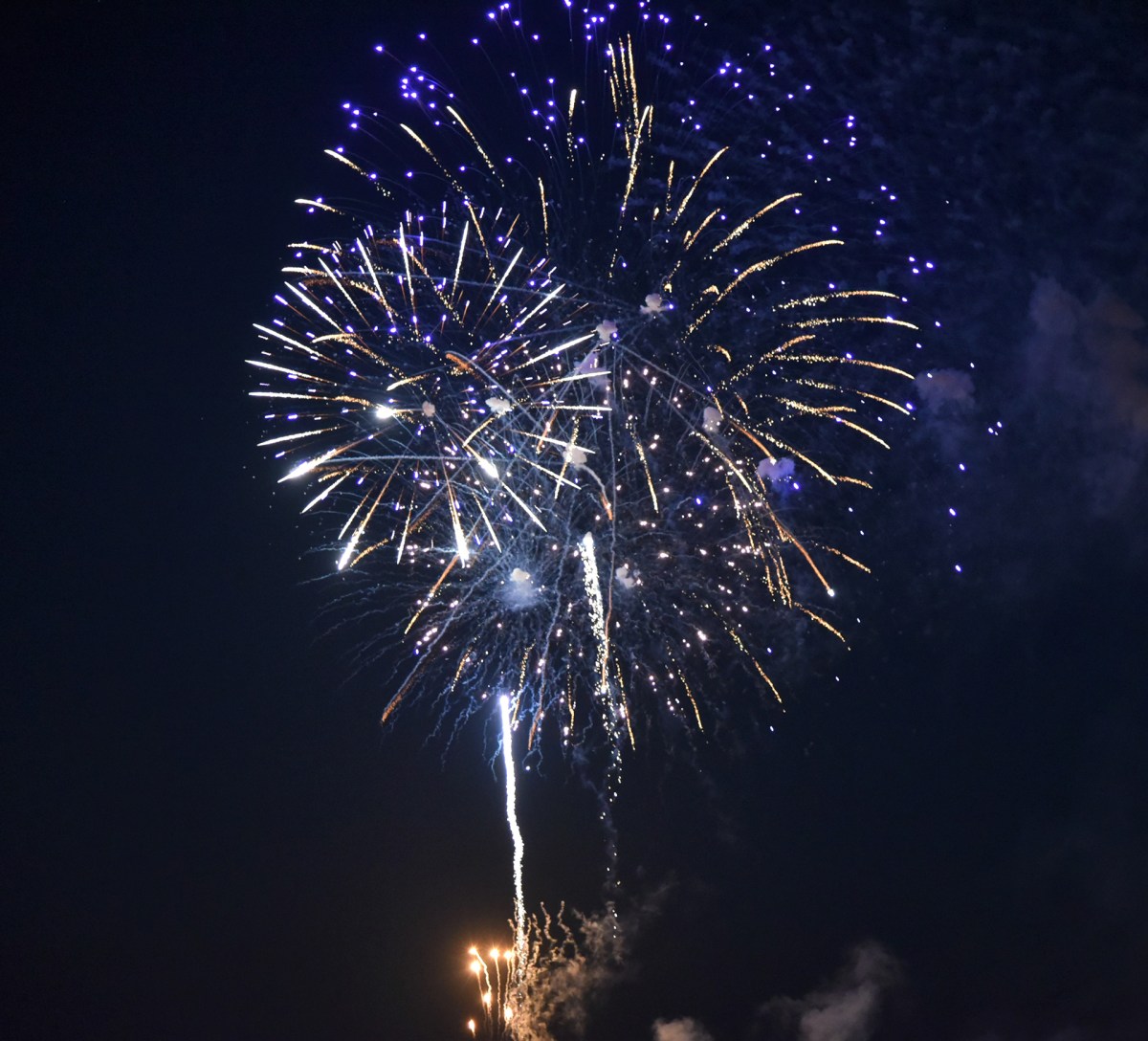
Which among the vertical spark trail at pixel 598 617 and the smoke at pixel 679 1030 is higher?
the vertical spark trail at pixel 598 617

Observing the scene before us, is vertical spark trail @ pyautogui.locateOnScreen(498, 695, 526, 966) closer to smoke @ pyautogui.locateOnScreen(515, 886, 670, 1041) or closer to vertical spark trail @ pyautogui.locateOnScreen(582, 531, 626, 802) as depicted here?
smoke @ pyautogui.locateOnScreen(515, 886, 670, 1041)

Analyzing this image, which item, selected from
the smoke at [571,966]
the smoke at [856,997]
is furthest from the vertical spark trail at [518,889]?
the smoke at [856,997]

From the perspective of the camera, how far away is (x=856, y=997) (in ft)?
51.9

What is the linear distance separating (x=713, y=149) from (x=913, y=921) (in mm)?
13439

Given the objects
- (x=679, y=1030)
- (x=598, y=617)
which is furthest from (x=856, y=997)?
(x=598, y=617)

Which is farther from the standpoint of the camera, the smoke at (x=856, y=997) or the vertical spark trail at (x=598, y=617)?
the smoke at (x=856, y=997)

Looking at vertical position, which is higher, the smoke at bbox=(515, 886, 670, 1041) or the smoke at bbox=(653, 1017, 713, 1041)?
the smoke at bbox=(515, 886, 670, 1041)

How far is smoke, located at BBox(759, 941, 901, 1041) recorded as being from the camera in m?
15.8

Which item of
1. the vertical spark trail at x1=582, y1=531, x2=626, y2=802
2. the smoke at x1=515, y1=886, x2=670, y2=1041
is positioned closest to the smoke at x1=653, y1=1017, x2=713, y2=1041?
the smoke at x1=515, y1=886, x2=670, y2=1041

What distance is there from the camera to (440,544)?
9805 millimetres

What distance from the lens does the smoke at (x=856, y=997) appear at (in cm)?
1581

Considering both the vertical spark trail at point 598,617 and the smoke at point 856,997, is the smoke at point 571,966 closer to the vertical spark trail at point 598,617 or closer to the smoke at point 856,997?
the smoke at point 856,997

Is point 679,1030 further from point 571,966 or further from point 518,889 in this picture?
point 518,889

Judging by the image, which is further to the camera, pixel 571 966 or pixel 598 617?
pixel 571 966
